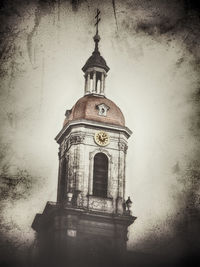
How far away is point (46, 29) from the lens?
1357 inches

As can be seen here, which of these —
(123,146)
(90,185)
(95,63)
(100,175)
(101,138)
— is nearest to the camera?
(90,185)

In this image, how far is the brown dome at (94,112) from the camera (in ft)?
126

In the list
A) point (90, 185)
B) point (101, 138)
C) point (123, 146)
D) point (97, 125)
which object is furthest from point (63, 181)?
point (123, 146)

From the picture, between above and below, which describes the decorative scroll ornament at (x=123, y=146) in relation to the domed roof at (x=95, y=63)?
below

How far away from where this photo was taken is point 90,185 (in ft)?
122

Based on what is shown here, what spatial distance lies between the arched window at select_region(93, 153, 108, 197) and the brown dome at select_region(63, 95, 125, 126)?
2058mm

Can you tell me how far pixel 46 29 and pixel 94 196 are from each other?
932 cm

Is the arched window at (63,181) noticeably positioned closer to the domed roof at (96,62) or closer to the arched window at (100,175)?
the arched window at (100,175)

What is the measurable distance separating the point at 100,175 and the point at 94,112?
3.63m

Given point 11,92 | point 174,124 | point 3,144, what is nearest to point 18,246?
point 3,144

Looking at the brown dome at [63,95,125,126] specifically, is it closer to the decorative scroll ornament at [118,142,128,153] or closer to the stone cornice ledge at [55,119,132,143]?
the stone cornice ledge at [55,119,132,143]

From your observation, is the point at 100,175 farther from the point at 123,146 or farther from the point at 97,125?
the point at 97,125

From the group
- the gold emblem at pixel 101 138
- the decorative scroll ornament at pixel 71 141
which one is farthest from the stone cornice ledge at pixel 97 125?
the decorative scroll ornament at pixel 71 141

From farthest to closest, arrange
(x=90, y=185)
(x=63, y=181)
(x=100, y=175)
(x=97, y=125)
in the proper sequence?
(x=63, y=181)
(x=97, y=125)
(x=100, y=175)
(x=90, y=185)
